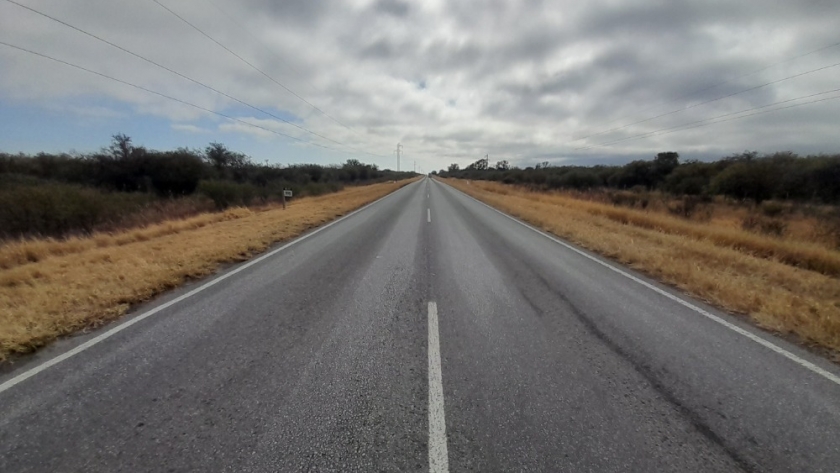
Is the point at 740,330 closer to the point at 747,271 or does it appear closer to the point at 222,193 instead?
the point at 747,271


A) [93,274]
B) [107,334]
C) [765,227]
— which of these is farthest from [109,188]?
[765,227]

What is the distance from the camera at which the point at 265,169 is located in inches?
1670

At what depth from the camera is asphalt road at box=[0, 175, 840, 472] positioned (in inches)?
87.0

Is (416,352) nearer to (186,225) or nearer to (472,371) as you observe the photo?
(472,371)

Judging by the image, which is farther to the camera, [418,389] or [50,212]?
[50,212]

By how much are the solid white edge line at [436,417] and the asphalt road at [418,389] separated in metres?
0.01

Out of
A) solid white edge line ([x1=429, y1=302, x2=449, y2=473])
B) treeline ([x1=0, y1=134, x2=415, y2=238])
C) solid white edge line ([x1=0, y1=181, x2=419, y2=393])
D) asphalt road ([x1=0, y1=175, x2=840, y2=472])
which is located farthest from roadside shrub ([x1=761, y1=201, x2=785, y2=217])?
treeline ([x1=0, y1=134, x2=415, y2=238])

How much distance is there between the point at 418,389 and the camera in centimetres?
289

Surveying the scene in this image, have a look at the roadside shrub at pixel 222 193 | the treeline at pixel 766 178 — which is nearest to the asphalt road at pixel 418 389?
the roadside shrub at pixel 222 193

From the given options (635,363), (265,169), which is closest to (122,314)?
(635,363)

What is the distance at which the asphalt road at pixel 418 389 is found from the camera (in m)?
2.21

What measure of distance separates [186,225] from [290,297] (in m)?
10.3

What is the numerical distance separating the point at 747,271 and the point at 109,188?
31.4 m

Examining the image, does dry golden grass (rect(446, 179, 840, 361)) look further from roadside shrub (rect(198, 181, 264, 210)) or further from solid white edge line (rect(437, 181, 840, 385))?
roadside shrub (rect(198, 181, 264, 210))
